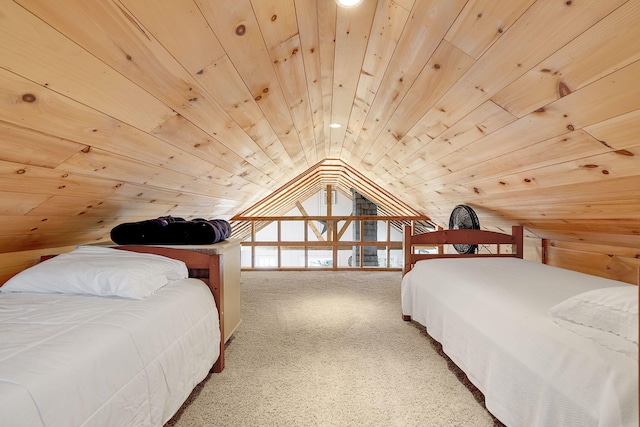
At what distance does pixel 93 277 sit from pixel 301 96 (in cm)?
141

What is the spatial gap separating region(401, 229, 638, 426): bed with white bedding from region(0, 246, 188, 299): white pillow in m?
1.45

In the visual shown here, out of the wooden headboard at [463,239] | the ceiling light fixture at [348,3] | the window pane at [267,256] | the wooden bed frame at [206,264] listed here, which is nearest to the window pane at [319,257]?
the window pane at [267,256]

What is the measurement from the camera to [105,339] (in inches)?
39.1

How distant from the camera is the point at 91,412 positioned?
0.85 meters

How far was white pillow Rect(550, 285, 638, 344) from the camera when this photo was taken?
0.89 m

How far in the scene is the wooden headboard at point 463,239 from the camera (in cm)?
269

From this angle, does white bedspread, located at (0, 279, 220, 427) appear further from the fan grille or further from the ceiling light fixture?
the fan grille

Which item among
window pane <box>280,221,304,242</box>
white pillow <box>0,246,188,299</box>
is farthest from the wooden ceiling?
window pane <box>280,221,304,242</box>

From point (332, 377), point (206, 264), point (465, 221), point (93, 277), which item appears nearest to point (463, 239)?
point (465, 221)

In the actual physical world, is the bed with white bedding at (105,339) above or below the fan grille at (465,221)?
below

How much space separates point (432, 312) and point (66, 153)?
205 centimetres

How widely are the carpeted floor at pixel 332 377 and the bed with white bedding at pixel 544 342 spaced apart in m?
0.19

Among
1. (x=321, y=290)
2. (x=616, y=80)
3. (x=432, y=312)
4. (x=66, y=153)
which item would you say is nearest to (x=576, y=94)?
(x=616, y=80)

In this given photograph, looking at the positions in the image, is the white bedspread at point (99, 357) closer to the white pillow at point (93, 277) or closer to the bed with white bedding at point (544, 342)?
the white pillow at point (93, 277)
